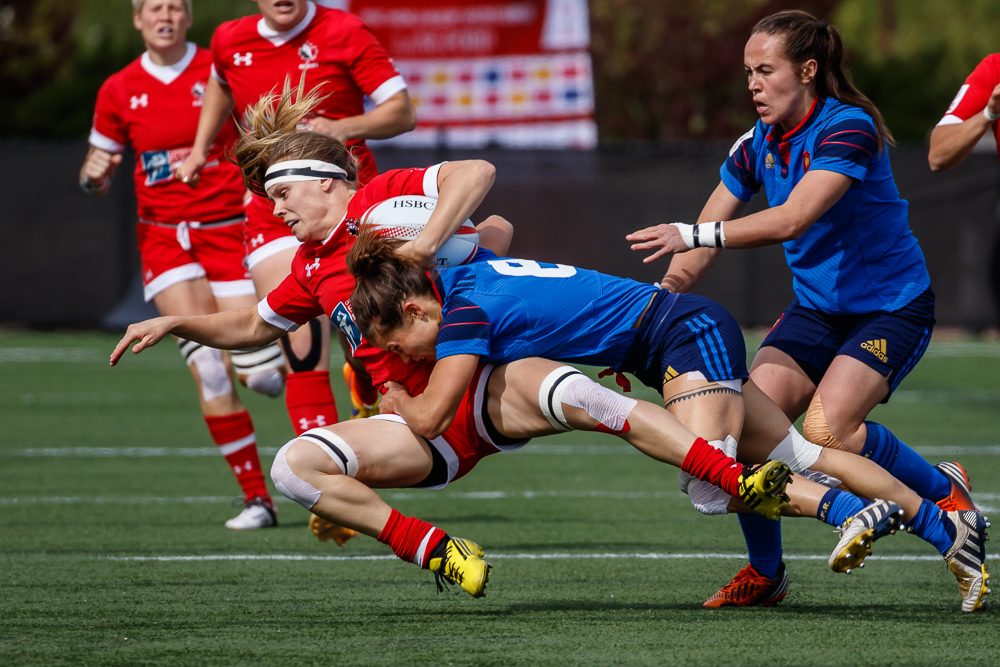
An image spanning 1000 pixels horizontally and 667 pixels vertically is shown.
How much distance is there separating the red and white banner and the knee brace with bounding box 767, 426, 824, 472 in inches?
561

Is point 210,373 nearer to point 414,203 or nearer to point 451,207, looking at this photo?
point 414,203

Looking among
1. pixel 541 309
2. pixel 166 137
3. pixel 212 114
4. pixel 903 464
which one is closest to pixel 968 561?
pixel 903 464

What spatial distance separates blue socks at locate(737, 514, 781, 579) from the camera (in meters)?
4.22

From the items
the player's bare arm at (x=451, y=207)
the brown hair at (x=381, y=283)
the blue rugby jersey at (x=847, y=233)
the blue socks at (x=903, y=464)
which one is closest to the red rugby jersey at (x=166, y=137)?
the player's bare arm at (x=451, y=207)

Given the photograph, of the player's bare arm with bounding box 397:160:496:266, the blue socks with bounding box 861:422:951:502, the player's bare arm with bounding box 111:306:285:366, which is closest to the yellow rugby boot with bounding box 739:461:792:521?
the blue socks with bounding box 861:422:951:502

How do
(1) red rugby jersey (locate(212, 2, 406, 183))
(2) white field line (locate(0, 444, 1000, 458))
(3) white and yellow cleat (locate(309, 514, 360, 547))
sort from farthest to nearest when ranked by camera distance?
(2) white field line (locate(0, 444, 1000, 458))
(1) red rugby jersey (locate(212, 2, 406, 183))
(3) white and yellow cleat (locate(309, 514, 360, 547))

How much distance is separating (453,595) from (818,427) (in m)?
1.40

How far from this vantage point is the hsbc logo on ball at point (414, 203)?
4148mm

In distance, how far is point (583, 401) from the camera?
3.72 metres

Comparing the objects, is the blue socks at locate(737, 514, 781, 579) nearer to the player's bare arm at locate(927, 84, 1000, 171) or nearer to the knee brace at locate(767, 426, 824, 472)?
the knee brace at locate(767, 426, 824, 472)

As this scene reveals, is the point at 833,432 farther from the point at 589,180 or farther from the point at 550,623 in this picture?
the point at 589,180

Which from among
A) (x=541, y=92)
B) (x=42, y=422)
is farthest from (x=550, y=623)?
(x=541, y=92)

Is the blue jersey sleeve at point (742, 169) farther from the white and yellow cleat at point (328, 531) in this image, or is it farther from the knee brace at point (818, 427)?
the white and yellow cleat at point (328, 531)

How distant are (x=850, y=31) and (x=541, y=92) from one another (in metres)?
18.5
